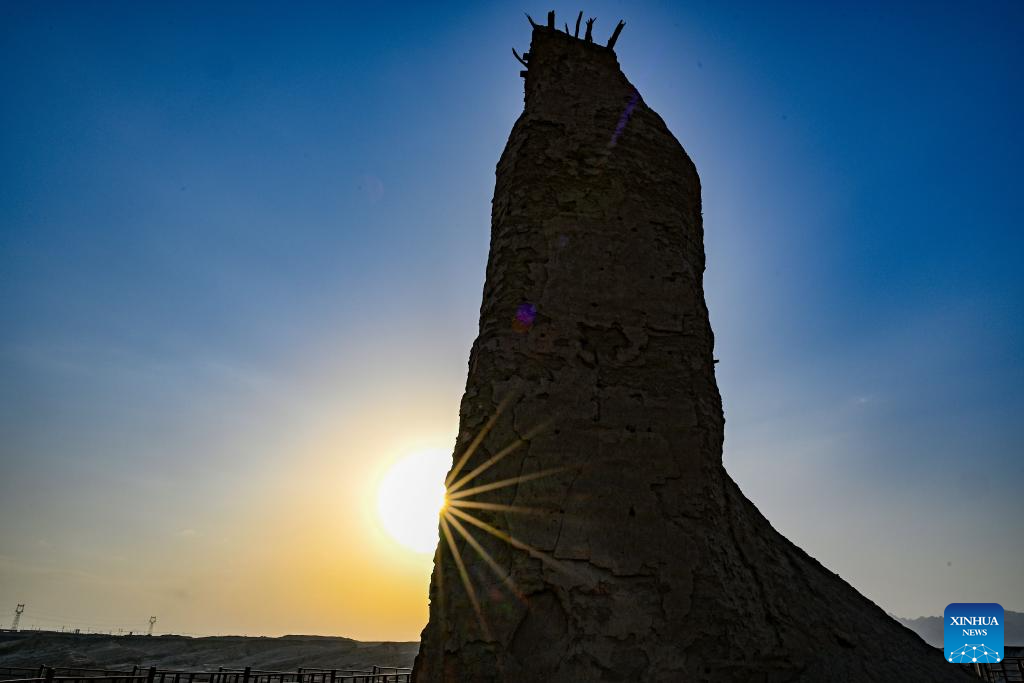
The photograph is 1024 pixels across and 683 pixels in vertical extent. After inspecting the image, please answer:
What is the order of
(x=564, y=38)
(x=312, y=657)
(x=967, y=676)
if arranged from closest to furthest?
1. (x=967, y=676)
2. (x=564, y=38)
3. (x=312, y=657)

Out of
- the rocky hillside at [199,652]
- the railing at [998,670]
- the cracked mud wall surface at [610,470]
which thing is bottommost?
the rocky hillside at [199,652]

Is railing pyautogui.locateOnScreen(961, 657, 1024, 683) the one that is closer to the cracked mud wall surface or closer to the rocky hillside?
the cracked mud wall surface

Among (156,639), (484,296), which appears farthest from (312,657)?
(484,296)

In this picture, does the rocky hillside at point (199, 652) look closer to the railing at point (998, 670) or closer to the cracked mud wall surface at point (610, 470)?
the railing at point (998, 670)

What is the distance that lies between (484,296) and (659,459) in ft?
5.88

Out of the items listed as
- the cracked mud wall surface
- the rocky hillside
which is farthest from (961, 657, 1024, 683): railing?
the rocky hillside

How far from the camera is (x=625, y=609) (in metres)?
3.07

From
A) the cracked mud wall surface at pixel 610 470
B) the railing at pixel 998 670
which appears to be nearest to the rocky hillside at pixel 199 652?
the railing at pixel 998 670

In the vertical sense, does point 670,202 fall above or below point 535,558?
above

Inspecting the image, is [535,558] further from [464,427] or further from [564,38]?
[564,38]

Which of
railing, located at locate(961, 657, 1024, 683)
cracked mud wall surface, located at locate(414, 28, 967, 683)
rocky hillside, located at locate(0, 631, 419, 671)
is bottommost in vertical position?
rocky hillside, located at locate(0, 631, 419, 671)

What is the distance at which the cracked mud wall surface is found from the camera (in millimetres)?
3076

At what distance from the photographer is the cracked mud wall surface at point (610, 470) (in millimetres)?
3076

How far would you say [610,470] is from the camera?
347 cm
